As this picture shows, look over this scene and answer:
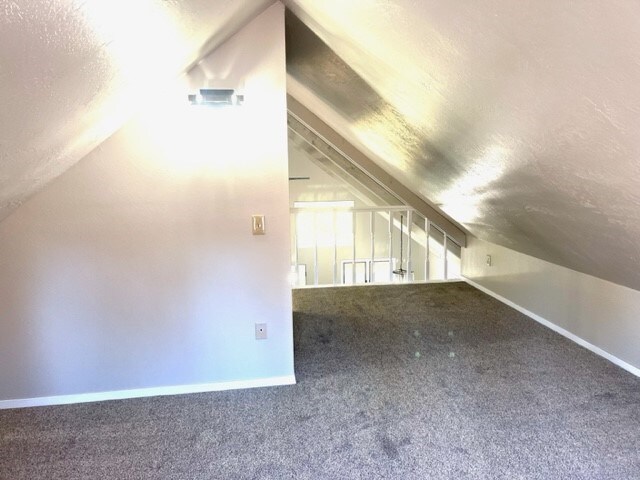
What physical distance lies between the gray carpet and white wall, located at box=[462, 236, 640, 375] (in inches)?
5.3

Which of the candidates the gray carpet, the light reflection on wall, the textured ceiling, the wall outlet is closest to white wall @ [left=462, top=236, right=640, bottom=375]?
the gray carpet

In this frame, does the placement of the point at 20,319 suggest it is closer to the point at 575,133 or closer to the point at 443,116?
the point at 443,116

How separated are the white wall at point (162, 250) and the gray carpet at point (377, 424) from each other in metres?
0.22

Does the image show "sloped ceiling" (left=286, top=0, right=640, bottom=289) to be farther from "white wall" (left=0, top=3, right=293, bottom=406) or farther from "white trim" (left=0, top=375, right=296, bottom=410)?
"white trim" (left=0, top=375, right=296, bottom=410)

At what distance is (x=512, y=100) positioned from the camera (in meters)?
1.39

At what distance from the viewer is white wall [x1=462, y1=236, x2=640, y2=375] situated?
2.60m

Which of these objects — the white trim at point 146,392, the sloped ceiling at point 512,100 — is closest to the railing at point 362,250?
the sloped ceiling at point 512,100

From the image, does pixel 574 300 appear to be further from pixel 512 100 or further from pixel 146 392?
pixel 146 392

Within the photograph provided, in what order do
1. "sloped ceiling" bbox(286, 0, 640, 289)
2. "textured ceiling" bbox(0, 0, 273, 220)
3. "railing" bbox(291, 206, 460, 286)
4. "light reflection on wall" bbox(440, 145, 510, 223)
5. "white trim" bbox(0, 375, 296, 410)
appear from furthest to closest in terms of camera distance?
"railing" bbox(291, 206, 460, 286) < "white trim" bbox(0, 375, 296, 410) < "light reflection on wall" bbox(440, 145, 510, 223) < "sloped ceiling" bbox(286, 0, 640, 289) < "textured ceiling" bbox(0, 0, 273, 220)

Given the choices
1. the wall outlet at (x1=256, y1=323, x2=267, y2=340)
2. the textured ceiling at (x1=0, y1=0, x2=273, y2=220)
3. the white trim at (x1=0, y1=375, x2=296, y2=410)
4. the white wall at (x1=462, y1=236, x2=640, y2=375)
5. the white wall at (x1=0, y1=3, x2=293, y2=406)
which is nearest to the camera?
the textured ceiling at (x1=0, y1=0, x2=273, y2=220)

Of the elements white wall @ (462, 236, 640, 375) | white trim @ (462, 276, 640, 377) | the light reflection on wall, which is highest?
the light reflection on wall

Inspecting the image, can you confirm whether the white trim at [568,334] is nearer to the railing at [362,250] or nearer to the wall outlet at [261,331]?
the railing at [362,250]

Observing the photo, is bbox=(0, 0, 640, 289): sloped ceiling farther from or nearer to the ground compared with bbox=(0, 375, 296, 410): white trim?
farther from the ground

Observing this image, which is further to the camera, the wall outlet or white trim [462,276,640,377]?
white trim [462,276,640,377]
